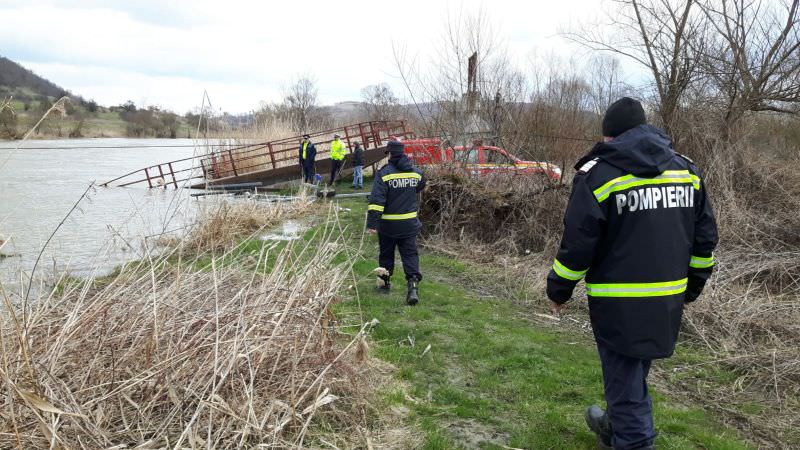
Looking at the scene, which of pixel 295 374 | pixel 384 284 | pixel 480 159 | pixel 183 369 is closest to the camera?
pixel 183 369

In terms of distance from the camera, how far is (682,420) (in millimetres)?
3578

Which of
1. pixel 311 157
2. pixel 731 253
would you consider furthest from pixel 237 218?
pixel 731 253

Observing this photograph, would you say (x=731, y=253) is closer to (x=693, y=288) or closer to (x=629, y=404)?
(x=693, y=288)

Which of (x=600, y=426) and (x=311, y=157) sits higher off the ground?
(x=311, y=157)

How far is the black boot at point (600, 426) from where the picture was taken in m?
3.13

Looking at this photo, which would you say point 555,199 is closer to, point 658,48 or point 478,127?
point 478,127

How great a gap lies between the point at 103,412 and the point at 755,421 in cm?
401

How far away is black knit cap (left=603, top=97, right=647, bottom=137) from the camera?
9.06ft

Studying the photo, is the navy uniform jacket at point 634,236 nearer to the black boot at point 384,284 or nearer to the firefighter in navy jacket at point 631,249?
the firefighter in navy jacket at point 631,249

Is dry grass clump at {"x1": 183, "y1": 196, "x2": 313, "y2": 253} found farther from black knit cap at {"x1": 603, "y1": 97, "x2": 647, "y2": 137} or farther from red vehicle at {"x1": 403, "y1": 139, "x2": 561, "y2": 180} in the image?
black knit cap at {"x1": 603, "y1": 97, "x2": 647, "y2": 137}

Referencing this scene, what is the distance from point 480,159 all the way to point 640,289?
24.8 feet

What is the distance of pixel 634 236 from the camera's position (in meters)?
2.64

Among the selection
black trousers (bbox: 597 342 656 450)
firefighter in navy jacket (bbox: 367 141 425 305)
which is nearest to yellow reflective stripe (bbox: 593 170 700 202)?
black trousers (bbox: 597 342 656 450)

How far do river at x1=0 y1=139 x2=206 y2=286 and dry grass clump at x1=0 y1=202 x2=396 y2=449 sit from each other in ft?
1.71
